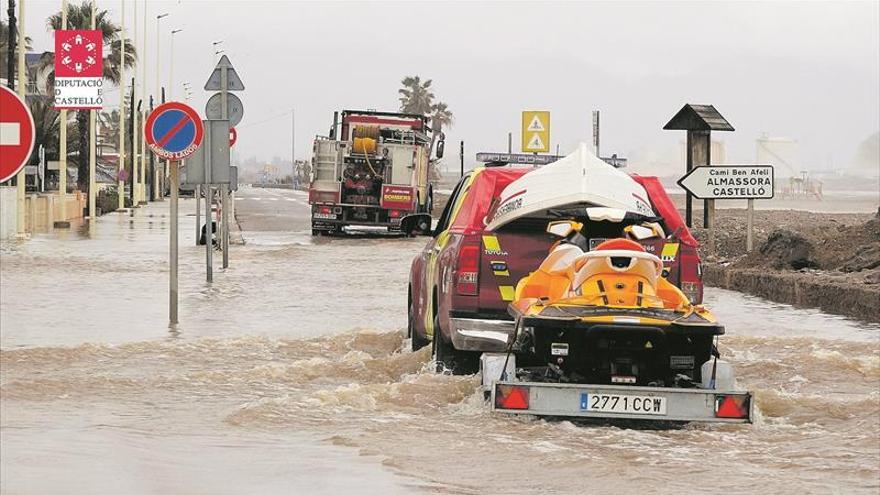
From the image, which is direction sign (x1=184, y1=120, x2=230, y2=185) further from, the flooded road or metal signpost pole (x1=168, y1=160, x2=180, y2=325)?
metal signpost pole (x1=168, y1=160, x2=180, y2=325)

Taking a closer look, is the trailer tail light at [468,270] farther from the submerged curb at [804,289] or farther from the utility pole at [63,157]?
the utility pole at [63,157]

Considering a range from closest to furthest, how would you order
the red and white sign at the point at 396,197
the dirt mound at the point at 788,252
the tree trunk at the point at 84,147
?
the dirt mound at the point at 788,252 < the red and white sign at the point at 396,197 < the tree trunk at the point at 84,147

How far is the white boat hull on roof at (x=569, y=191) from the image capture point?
10.8m

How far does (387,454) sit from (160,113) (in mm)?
9557

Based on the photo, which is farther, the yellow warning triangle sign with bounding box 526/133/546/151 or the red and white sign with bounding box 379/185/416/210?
the red and white sign with bounding box 379/185/416/210

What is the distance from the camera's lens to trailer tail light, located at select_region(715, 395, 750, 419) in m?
9.28

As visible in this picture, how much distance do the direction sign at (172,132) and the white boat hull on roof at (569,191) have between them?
684 cm

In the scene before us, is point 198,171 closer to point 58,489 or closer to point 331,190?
point 58,489

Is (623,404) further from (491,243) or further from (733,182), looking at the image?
(733,182)

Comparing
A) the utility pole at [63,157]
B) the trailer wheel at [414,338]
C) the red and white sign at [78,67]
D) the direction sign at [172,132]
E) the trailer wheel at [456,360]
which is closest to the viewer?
the trailer wheel at [456,360]

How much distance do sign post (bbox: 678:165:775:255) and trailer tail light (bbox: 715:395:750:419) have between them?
52.5ft

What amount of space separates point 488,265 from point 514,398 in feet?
6.29

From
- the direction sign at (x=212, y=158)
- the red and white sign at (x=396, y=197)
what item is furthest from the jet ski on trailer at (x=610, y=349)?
the red and white sign at (x=396, y=197)

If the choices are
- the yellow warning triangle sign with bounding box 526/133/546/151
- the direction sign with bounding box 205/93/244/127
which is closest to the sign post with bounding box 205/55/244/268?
the direction sign with bounding box 205/93/244/127
